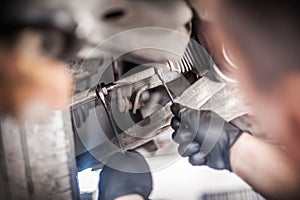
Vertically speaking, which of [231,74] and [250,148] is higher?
[231,74]

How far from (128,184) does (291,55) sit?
38 centimetres

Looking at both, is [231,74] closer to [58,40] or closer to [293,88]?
[293,88]

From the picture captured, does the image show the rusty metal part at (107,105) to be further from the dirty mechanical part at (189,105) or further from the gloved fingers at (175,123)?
the gloved fingers at (175,123)

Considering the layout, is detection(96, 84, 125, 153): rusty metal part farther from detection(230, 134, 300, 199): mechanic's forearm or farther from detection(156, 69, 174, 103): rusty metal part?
detection(230, 134, 300, 199): mechanic's forearm

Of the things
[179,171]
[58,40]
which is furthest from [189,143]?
[58,40]

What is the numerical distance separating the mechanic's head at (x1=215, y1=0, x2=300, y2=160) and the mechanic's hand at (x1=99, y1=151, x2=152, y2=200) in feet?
0.78

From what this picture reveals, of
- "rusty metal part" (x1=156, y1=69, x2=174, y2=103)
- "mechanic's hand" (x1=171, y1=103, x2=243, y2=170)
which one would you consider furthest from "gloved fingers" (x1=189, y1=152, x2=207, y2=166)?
"rusty metal part" (x1=156, y1=69, x2=174, y2=103)

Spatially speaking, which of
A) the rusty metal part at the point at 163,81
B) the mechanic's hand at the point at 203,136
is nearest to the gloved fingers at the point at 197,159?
the mechanic's hand at the point at 203,136

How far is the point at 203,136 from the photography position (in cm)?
95

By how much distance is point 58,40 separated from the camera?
2.64 ft

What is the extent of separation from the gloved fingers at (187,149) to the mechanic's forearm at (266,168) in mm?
72

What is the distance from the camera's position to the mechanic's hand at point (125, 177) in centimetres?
88

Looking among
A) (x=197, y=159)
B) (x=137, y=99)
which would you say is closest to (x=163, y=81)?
(x=137, y=99)

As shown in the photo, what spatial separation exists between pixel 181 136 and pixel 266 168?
0.55ft
